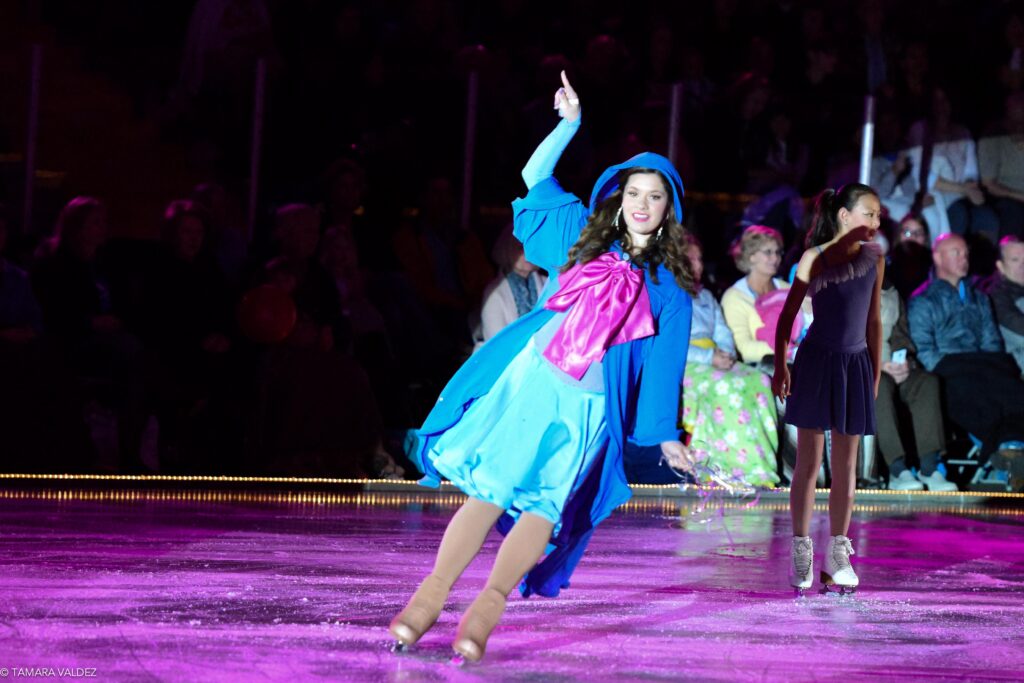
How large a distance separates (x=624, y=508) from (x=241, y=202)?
10.8ft

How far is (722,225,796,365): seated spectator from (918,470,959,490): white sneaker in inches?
41.5

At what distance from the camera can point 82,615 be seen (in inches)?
151

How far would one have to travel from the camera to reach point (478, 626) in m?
3.47

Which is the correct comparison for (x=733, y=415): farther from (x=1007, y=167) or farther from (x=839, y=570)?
(x=1007, y=167)

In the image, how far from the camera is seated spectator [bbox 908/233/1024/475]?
26.4 feet

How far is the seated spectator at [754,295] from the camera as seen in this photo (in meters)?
7.97

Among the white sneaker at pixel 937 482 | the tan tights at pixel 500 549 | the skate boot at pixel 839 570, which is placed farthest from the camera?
the white sneaker at pixel 937 482

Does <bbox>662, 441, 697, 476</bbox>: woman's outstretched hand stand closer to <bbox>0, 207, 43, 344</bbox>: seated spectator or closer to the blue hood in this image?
the blue hood

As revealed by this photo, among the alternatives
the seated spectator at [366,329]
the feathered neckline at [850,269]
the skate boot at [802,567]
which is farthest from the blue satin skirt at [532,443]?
the seated spectator at [366,329]

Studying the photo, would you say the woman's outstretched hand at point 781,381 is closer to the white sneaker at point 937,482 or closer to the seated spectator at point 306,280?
the seated spectator at point 306,280

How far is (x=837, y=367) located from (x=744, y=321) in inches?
123

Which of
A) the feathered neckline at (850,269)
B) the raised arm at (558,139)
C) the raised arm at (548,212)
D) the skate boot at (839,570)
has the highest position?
the raised arm at (558,139)

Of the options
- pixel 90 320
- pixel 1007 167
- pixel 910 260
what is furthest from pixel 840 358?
pixel 1007 167

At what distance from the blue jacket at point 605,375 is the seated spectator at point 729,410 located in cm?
363
